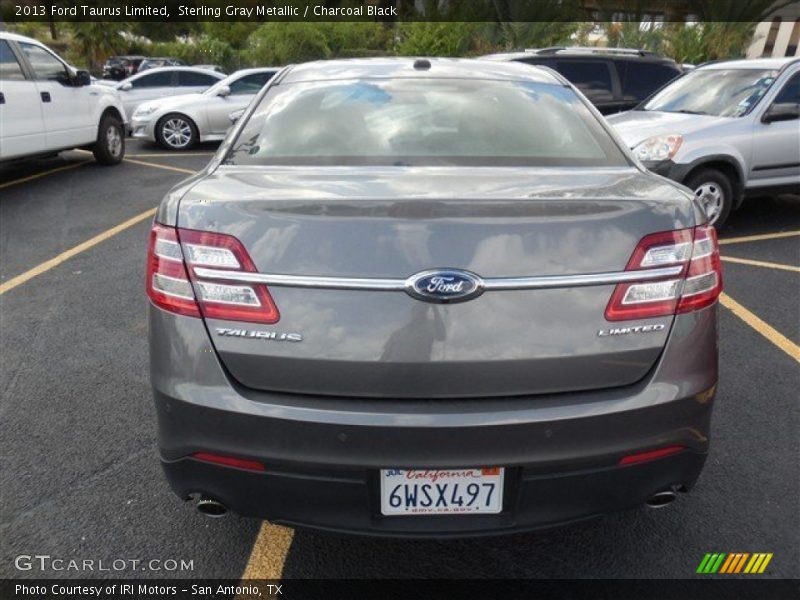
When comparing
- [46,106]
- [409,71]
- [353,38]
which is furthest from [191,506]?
[353,38]

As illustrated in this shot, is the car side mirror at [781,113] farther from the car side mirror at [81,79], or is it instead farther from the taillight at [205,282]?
the car side mirror at [81,79]

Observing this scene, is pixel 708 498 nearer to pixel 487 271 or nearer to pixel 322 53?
pixel 487 271

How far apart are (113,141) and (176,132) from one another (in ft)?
6.03

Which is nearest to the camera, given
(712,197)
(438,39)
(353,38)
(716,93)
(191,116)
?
(712,197)

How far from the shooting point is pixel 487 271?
1.81 meters

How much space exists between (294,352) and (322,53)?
29.2 m

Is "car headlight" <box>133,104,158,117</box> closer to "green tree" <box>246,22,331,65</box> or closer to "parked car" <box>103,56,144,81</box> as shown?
"parked car" <box>103,56,144,81</box>

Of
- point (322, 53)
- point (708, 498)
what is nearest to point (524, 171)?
point (708, 498)

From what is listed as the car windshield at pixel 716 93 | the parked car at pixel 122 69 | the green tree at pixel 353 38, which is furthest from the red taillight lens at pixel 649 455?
the green tree at pixel 353 38

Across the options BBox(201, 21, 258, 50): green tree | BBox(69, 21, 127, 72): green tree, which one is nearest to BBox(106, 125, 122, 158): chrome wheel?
BBox(69, 21, 127, 72): green tree

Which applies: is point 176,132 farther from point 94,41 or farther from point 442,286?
point 94,41

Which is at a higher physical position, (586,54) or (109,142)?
(586,54)

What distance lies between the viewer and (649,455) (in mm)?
1934

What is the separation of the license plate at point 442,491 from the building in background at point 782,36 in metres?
36.3
